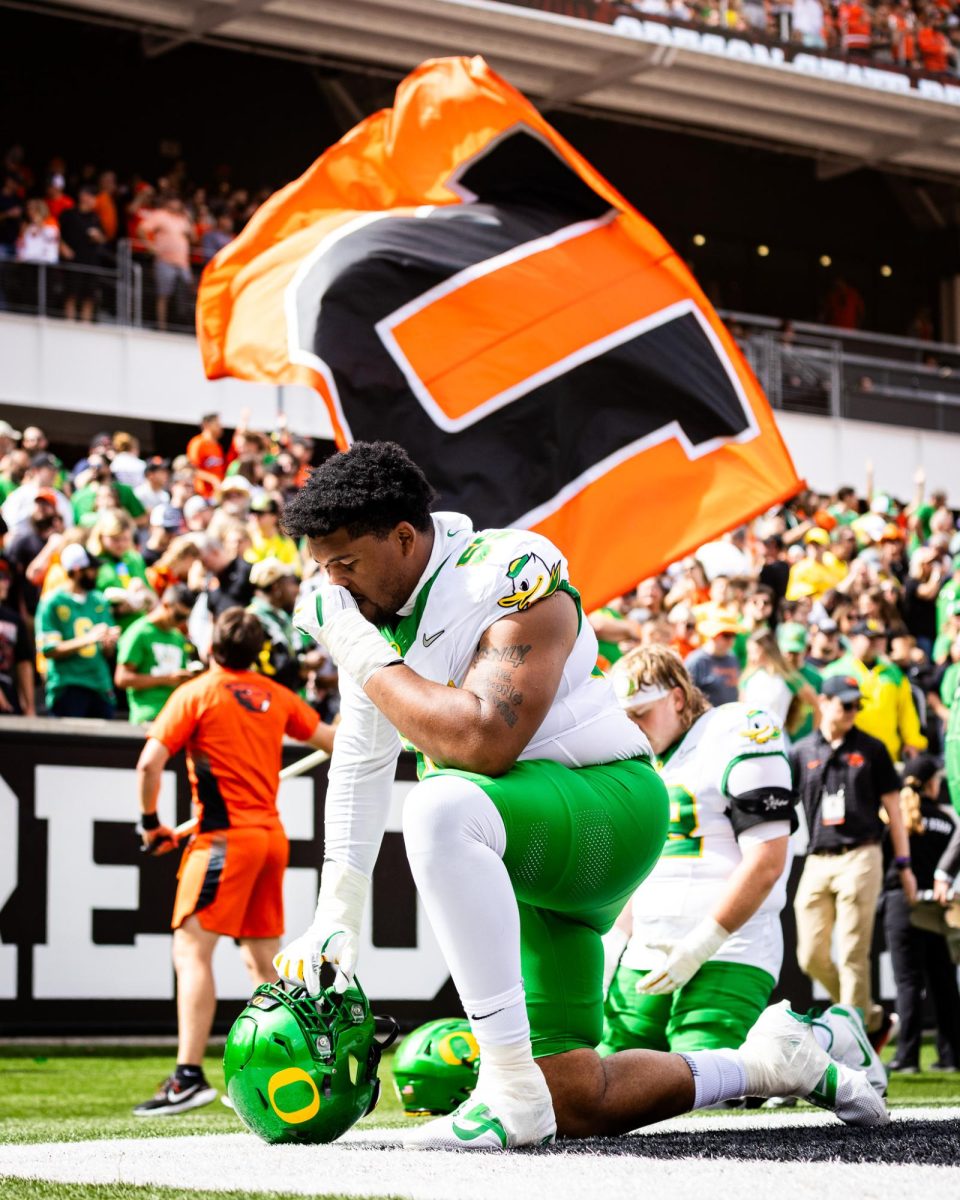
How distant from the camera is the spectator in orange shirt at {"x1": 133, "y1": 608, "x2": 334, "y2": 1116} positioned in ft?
25.8

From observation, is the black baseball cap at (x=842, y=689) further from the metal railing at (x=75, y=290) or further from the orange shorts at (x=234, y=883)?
the metal railing at (x=75, y=290)

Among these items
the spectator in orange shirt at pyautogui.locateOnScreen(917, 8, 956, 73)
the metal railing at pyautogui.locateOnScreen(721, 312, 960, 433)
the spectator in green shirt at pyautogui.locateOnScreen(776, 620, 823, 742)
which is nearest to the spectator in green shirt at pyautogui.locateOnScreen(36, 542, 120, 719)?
the spectator in green shirt at pyautogui.locateOnScreen(776, 620, 823, 742)

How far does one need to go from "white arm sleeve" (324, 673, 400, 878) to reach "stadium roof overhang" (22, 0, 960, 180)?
71.7ft

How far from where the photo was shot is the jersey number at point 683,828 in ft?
20.7

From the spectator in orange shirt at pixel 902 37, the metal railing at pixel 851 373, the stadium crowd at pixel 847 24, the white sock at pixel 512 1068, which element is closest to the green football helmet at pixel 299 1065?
the white sock at pixel 512 1068

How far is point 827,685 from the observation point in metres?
10.2

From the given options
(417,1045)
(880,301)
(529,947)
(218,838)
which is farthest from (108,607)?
(880,301)

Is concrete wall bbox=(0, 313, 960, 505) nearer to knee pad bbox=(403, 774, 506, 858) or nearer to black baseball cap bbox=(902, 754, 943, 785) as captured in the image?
black baseball cap bbox=(902, 754, 943, 785)

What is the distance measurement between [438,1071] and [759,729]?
4.95 feet

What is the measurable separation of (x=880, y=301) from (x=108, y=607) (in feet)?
84.3

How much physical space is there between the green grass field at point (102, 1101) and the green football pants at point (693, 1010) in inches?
25.7

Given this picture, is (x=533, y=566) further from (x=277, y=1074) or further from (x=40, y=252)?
(x=40, y=252)

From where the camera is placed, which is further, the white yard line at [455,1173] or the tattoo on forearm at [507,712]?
the tattoo on forearm at [507,712]

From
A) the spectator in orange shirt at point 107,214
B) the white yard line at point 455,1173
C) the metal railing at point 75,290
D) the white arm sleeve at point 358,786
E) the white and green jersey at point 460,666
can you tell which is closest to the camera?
the white yard line at point 455,1173
